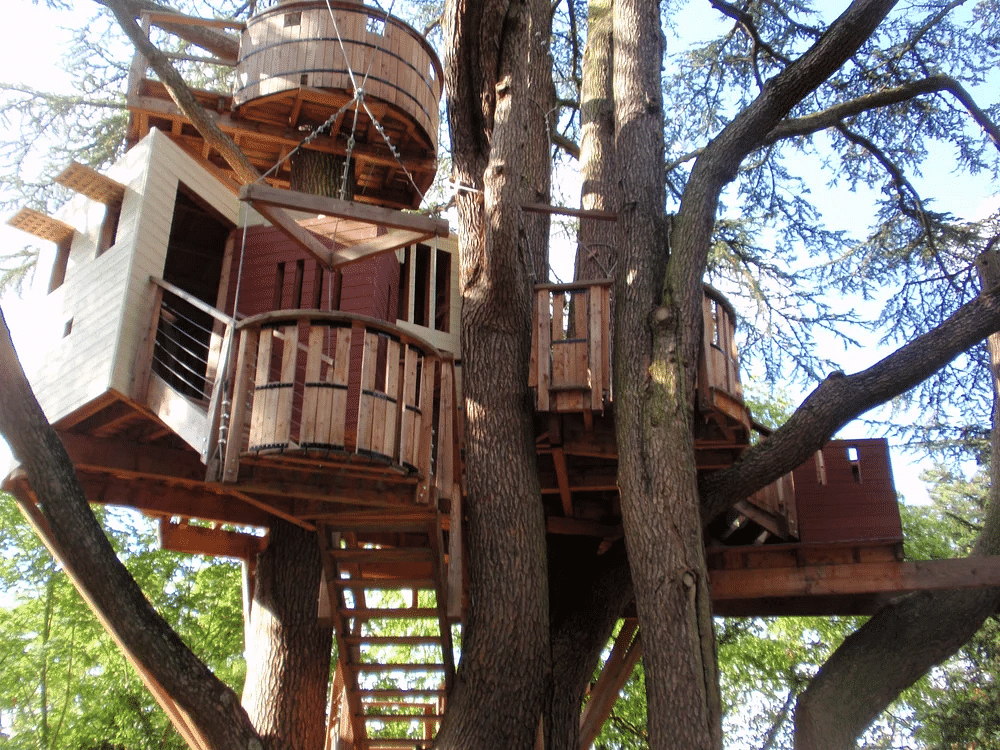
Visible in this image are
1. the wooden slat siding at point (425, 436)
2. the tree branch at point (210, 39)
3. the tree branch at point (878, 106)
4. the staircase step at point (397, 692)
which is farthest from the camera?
the tree branch at point (210, 39)

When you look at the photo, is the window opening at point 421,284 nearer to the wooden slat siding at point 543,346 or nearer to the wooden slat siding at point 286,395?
the wooden slat siding at point 543,346

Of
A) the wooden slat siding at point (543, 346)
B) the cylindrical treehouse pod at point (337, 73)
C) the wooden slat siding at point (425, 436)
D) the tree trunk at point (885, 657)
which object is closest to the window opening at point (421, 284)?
the cylindrical treehouse pod at point (337, 73)

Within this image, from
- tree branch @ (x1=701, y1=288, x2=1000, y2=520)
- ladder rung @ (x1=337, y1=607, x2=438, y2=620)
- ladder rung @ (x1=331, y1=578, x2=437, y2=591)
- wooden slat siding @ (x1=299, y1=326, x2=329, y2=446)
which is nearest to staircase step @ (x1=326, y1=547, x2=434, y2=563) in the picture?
ladder rung @ (x1=331, y1=578, x2=437, y2=591)

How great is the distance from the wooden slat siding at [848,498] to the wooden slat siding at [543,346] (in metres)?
2.88

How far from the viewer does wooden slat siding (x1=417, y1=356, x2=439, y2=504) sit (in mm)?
7133

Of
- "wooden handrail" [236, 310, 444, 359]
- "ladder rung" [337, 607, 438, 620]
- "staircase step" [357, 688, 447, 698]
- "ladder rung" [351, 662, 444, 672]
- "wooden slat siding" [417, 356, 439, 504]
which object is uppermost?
"wooden handrail" [236, 310, 444, 359]

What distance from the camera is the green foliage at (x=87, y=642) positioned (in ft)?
44.8

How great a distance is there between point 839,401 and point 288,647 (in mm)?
4967

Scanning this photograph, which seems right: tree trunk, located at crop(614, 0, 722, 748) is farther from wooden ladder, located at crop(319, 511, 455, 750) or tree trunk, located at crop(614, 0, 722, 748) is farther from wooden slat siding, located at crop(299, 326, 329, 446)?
wooden slat siding, located at crop(299, 326, 329, 446)

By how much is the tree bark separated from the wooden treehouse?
2.26 ft

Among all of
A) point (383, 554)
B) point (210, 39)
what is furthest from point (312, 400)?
point (210, 39)

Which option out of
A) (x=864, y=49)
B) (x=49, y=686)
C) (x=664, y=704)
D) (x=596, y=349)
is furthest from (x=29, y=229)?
(x=864, y=49)

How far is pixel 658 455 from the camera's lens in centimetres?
739

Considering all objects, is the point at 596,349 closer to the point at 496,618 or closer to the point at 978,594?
the point at 496,618
